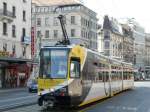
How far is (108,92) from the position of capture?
31.1m

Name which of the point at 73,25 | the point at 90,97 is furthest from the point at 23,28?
the point at 90,97

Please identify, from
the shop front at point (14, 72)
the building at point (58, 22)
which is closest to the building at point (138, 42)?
the building at point (58, 22)

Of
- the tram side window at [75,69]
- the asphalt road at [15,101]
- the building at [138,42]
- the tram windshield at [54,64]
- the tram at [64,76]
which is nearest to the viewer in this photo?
the tram at [64,76]

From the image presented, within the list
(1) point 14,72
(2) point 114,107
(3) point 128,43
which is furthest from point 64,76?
(3) point 128,43

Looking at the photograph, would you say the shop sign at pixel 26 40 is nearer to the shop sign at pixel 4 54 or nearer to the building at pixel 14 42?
the building at pixel 14 42

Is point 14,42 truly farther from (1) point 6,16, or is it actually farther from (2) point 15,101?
(2) point 15,101

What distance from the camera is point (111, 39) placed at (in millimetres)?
128500

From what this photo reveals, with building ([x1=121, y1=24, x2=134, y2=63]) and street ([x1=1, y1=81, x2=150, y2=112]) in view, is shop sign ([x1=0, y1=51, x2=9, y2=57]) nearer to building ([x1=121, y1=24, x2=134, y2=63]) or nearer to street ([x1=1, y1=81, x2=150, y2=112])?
street ([x1=1, y1=81, x2=150, y2=112])

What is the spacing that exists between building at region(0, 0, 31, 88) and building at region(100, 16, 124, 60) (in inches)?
2274

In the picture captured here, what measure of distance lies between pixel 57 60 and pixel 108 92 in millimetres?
11203

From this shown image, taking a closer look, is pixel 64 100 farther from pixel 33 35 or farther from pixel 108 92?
pixel 33 35

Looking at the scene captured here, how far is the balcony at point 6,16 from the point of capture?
57875 mm

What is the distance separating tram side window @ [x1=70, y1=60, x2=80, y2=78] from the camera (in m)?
20.6

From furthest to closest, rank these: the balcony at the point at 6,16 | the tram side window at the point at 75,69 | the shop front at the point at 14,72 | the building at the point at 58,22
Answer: the building at the point at 58,22
the balcony at the point at 6,16
the shop front at the point at 14,72
the tram side window at the point at 75,69
